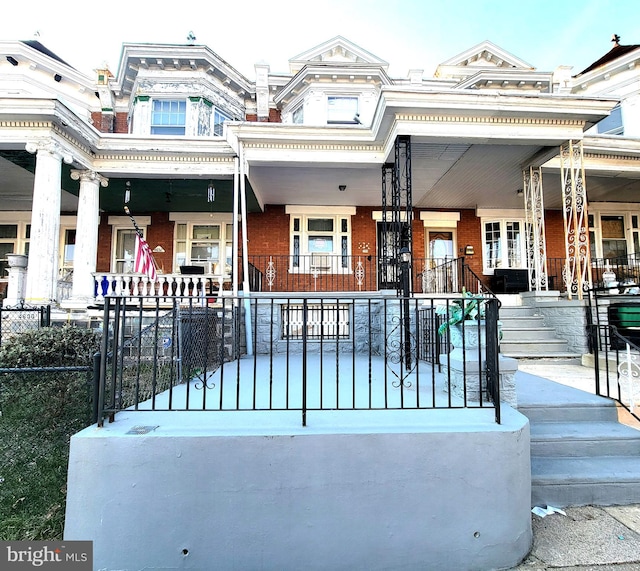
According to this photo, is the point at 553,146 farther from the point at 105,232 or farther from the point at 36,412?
the point at 105,232

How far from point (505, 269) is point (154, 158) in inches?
411

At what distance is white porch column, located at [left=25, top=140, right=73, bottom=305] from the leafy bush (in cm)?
305

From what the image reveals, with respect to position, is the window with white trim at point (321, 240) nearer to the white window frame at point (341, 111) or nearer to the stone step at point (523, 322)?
the white window frame at point (341, 111)

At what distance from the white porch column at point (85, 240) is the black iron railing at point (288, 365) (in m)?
1.45

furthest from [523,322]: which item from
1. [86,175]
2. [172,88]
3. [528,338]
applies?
[172,88]

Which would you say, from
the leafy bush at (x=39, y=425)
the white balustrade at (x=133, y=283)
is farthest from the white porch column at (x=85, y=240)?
the leafy bush at (x=39, y=425)

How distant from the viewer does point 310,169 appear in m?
9.21

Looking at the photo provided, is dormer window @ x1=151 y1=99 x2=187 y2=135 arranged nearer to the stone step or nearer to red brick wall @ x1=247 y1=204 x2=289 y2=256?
red brick wall @ x1=247 y1=204 x2=289 y2=256

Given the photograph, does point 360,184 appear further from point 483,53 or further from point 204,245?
point 483,53

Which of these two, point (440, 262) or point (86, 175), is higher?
point (86, 175)

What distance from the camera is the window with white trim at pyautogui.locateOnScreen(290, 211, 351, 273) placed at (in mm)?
11680

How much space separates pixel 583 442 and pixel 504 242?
383 inches

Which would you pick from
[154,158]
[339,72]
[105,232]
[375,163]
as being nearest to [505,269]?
[375,163]

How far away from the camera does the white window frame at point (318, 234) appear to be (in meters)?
11.6
